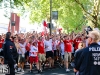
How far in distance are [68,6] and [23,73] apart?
16858 millimetres

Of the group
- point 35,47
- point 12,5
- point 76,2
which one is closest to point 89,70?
point 35,47

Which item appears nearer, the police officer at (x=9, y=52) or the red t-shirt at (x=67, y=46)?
the police officer at (x=9, y=52)

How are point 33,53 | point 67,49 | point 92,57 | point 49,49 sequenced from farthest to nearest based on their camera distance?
point 49,49 < point 67,49 < point 33,53 < point 92,57

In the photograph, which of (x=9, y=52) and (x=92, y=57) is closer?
(x=92, y=57)

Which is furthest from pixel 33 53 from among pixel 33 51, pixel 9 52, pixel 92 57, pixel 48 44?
pixel 92 57

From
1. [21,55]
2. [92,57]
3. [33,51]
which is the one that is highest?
[33,51]

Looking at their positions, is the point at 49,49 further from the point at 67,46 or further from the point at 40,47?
the point at 67,46

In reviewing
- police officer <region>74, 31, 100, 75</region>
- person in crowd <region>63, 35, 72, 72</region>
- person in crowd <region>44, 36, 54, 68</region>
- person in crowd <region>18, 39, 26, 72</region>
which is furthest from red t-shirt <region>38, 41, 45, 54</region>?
police officer <region>74, 31, 100, 75</region>

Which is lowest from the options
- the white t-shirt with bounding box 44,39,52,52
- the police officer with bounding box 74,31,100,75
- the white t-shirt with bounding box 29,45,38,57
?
the police officer with bounding box 74,31,100,75

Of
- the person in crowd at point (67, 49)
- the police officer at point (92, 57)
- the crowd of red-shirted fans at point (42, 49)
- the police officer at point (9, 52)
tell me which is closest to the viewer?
the police officer at point (92, 57)

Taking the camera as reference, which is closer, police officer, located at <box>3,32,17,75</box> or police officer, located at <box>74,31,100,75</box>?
police officer, located at <box>74,31,100,75</box>

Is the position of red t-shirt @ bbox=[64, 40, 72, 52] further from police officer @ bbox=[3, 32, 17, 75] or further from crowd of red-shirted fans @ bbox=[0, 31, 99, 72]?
police officer @ bbox=[3, 32, 17, 75]

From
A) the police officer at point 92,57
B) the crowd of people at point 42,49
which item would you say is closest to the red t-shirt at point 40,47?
the crowd of people at point 42,49

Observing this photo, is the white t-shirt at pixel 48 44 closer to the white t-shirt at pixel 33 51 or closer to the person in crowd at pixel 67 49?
the person in crowd at pixel 67 49
